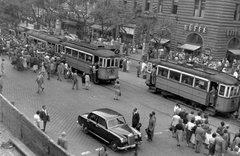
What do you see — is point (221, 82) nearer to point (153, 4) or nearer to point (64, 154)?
point (64, 154)

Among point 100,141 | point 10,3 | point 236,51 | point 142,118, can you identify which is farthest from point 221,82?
point 10,3

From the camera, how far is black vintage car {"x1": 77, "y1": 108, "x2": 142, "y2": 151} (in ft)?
43.4

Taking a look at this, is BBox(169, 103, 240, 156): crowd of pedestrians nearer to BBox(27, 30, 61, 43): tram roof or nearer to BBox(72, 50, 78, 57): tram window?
BBox(72, 50, 78, 57): tram window

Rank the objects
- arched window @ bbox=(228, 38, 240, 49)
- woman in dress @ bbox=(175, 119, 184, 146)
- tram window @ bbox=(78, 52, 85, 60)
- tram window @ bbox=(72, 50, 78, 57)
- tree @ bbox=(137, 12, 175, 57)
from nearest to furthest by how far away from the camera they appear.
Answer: woman in dress @ bbox=(175, 119, 184, 146)
tram window @ bbox=(78, 52, 85, 60)
tram window @ bbox=(72, 50, 78, 57)
tree @ bbox=(137, 12, 175, 57)
arched window @ bbox=(228, 38, 240, 49)

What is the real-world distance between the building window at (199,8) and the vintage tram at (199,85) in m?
15.5

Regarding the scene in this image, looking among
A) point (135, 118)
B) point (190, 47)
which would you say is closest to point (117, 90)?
point (135, 118)

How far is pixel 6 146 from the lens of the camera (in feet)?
42.7

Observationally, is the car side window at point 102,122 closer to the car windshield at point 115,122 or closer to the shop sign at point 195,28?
the car windshield at point 115,122

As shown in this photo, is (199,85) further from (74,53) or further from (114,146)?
(74,53)

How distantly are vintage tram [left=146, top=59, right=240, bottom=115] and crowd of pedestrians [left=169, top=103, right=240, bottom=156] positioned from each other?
4.45m

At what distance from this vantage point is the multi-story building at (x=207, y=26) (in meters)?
34.3

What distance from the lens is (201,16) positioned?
36.3m

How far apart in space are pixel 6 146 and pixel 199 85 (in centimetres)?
1271

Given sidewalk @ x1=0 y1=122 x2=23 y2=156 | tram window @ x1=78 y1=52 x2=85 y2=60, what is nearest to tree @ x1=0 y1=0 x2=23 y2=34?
tram window @ x1=78 y1=52 x2=85 y2=60
